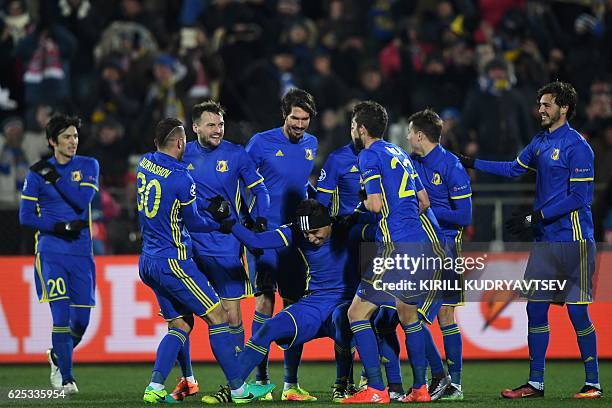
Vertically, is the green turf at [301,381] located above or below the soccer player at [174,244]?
below

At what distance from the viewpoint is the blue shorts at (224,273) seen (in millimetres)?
9945

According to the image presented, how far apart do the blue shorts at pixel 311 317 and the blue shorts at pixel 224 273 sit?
77 centimetres

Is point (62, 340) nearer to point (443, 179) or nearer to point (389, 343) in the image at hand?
point (389, 343)

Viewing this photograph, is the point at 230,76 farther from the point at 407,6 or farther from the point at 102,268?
the point at 102,268

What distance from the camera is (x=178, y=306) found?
9.45 metres

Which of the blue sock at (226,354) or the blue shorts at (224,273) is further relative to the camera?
the blue shorts at (224,273)

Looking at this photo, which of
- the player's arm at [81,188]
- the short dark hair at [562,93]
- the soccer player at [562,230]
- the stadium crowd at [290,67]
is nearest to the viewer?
the soccer player at [562,230]

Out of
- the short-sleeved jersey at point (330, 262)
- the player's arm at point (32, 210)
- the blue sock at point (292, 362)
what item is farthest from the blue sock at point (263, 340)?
the player's arm at point (32, 210)

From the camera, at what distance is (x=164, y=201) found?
9062mm

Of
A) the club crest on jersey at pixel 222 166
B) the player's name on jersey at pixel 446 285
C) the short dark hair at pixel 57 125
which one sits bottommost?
the player's name on jersey at pixel 446 285

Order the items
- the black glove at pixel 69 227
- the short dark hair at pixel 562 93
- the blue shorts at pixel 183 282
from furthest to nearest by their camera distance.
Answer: the black glove at pixel 69 227 → the short dark hair at pixel 562 93 → the blue shorts at pixel 183 282

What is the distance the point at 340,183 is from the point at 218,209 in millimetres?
1475

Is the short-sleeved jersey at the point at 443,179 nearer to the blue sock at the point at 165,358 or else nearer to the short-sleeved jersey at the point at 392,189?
the short-sleeved jersey at the point at 392,189

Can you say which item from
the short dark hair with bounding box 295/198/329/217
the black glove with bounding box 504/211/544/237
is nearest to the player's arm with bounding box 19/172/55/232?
the short dark hair with bounding box 295/198/329/217
